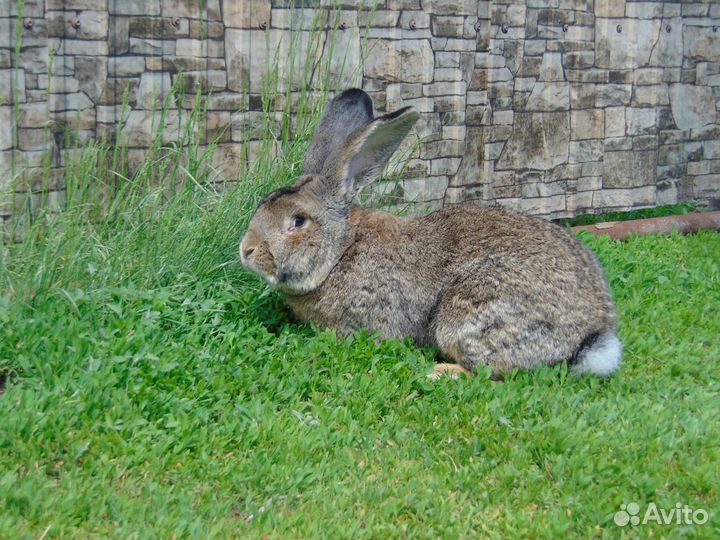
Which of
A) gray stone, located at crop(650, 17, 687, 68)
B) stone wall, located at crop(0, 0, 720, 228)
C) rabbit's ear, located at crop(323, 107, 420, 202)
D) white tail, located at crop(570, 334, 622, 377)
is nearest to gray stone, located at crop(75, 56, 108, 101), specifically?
stone wall, located at crop(0, 0, 720, 228)

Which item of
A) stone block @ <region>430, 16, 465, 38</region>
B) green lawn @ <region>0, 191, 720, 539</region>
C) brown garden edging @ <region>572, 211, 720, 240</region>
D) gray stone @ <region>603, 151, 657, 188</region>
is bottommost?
green lawn @ <region>0, 191, 720, 539</region>

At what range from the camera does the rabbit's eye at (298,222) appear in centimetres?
544

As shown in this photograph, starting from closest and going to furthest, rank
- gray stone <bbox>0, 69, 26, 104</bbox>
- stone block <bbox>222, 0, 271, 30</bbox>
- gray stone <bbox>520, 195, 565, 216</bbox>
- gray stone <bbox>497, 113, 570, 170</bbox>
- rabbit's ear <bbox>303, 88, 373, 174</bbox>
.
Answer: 1. rabbit's ear <bbox>303, 88, 373, 174</bbox>
2. gray stone <bbox>0, 69, 26, 104</bbox>
3. stone block <bbox>222, 0, 271, 30</bbox>
4. gray stone <bbox>497, 113, 570, 170</bbox>
5. gray stone <bbox>520, 195, 565, 216</bbox>

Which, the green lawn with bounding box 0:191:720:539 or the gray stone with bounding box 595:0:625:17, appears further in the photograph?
the gray stone with bounding box 595:0:625:17

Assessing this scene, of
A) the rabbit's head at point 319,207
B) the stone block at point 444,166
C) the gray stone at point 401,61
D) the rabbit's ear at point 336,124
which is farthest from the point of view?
the stone block at point 444,166

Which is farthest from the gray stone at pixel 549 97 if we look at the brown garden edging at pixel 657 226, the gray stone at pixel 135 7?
the gray stone at pixel 135 7

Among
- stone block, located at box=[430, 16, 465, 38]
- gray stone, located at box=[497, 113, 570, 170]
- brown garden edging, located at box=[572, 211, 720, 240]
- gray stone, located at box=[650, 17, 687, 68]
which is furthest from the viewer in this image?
gray stone, located at box=[650, 17, 687, 68]

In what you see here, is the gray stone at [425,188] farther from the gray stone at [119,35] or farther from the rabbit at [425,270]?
the gray stone at [119,35]

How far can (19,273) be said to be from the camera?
16.5 ft

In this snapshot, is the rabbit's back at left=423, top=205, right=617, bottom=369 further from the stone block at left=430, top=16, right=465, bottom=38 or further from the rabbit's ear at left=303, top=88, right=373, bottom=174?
the stone block at left=430, top=16, right=465, bottom=38

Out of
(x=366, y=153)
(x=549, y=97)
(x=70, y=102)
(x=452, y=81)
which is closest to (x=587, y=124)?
(x=549, y=97)

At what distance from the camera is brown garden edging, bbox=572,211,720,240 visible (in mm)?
8562

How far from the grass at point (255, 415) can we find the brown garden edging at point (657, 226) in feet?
8.23

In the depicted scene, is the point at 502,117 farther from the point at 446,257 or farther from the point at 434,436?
the point at 434,436
